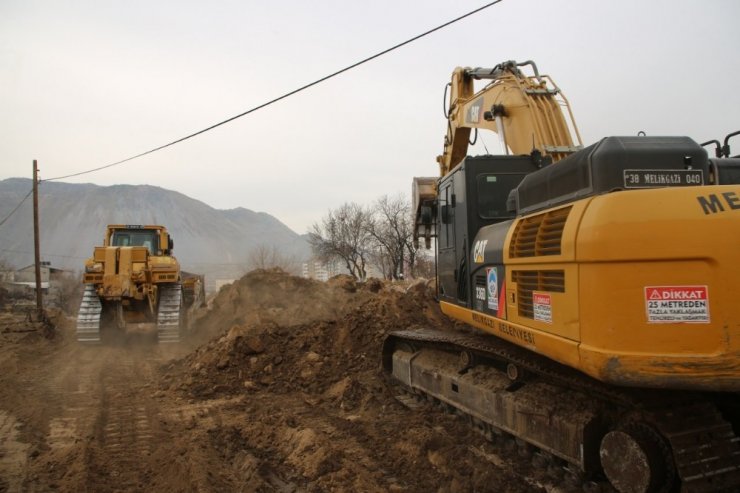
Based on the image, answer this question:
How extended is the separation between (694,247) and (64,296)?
47545 mm

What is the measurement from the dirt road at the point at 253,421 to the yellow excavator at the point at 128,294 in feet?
4.97

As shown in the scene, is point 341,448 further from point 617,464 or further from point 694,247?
Answer: point 694,247

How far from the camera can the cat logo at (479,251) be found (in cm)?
479

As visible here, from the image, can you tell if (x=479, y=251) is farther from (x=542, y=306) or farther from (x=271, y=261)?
(x=271, y=261)

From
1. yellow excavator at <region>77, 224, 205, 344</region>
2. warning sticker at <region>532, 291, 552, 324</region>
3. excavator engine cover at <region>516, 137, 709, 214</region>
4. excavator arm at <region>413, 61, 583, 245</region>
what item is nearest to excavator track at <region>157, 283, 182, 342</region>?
yellow excavator at <region>77, 224, 205, 344</region>

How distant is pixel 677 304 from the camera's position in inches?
109

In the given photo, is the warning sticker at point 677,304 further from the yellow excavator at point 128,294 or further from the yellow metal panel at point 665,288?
the yellow excavator at point 128,294

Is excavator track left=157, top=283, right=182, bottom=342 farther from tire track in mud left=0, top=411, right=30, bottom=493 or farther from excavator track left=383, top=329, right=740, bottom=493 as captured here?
excavator track left=383, top=329, right=740, bottom=493

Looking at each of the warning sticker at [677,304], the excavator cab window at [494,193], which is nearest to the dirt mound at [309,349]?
the excavator cab window at [494,193]

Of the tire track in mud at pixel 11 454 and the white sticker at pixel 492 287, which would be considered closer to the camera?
the white sticker at pixel 492 287

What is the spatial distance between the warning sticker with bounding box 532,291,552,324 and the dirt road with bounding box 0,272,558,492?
1575mm

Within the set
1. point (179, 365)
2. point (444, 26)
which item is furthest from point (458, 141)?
point (179, 365)

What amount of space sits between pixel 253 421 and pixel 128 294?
8.28 meters

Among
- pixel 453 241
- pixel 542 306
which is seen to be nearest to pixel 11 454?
pixel 453 241
